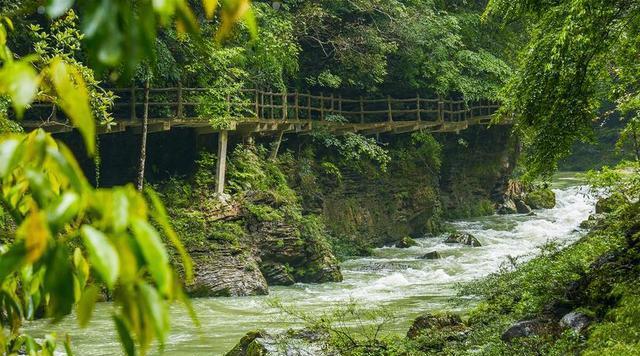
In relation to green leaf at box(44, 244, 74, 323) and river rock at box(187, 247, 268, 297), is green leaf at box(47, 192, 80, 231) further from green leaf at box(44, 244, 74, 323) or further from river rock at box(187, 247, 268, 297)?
river rock at box(187, 247, 268, 297)

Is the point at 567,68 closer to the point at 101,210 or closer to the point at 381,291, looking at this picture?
the point at 101,210

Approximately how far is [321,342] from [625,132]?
3881 mm

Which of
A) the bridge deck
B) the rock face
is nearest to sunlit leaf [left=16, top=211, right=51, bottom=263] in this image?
the rock face

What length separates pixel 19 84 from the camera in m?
1.03

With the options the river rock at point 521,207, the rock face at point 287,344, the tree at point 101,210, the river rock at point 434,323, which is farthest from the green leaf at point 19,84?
the river rock at point 521,207

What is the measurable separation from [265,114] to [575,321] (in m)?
15.9

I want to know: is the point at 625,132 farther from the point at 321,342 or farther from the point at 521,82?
the point at 321,342

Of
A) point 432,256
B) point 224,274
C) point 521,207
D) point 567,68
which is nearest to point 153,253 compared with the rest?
point 567,68

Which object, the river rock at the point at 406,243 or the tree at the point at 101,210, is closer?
the tree at the point at 101,210

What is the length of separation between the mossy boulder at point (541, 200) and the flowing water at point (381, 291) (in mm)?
1705

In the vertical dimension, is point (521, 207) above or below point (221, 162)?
below

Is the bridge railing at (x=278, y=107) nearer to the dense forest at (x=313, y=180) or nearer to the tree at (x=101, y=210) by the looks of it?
the dense forest at (x=313, y=180)

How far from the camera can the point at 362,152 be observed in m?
25.4

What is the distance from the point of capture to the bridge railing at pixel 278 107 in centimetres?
1797
